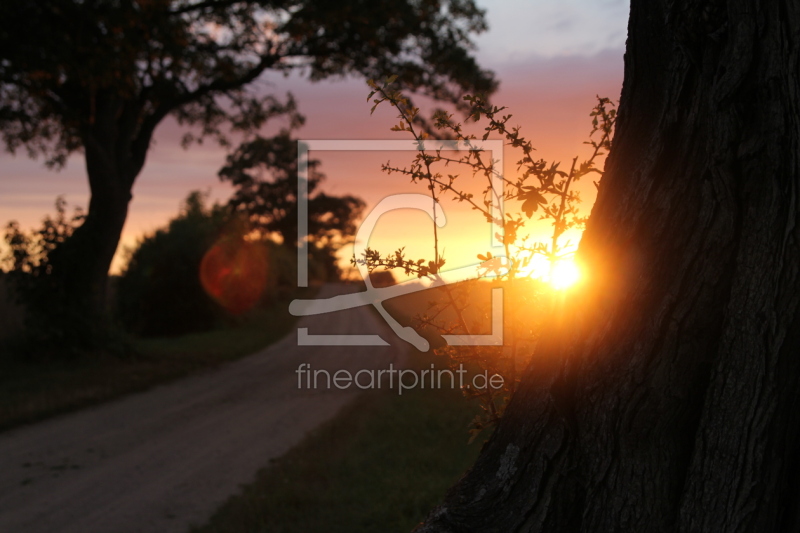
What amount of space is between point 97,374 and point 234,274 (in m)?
14.9

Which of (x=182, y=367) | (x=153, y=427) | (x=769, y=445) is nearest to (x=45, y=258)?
(x=182, y=367)

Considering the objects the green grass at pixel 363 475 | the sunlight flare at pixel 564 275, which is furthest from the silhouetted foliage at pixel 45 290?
the sunlight flare at pixel 564 275

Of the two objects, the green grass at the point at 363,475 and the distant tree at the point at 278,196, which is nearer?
the green grass at the point at 363,475

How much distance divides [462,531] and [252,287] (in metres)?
28.4

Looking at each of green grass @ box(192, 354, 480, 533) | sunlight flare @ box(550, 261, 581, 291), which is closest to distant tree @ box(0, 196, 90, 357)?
green grass @ box(192, 354, 480, 533)

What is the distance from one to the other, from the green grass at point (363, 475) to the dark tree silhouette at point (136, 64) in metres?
8.46

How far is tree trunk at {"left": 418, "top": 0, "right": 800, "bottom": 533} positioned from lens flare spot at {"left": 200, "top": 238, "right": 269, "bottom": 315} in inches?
967

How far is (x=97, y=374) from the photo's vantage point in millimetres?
13500

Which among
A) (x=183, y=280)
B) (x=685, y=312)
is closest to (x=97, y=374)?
(x=183, y=280)

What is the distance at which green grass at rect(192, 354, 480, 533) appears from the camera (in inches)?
229

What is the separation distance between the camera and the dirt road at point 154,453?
6109mm

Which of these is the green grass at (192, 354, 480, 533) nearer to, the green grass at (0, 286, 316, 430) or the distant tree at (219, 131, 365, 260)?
the green grass at (0, 286, 316, 430)

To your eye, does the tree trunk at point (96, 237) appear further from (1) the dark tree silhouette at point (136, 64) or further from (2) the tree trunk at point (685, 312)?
(2) the tree trunk at point (685, 312)

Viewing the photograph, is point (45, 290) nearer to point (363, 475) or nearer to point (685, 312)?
point (363, 475)
